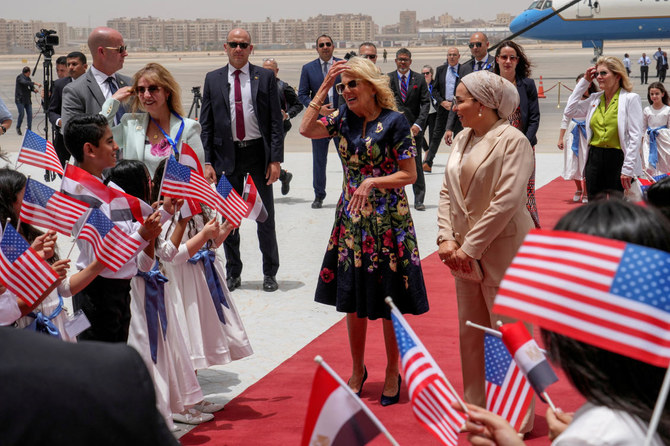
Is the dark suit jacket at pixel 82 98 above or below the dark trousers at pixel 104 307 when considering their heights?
above

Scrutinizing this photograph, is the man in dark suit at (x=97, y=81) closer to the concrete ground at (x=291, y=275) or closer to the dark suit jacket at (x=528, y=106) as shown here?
the concrete ground at (x=291, y=275)

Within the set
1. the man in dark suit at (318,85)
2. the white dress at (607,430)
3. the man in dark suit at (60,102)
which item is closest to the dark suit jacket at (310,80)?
the man in dark suit at (318,85)

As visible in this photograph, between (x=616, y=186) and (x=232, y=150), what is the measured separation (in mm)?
3486

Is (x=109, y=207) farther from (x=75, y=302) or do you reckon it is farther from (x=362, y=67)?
(x=362, y=67)

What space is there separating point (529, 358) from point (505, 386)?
1.03ft

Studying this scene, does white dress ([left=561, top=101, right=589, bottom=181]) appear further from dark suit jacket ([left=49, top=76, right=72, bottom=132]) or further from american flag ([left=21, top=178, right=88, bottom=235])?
american flag ([left=21, top=178, right=88, bottom=235])

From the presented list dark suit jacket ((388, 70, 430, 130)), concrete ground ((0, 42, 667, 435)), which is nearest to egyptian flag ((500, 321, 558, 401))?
concrete ground ((0, 42, 667, 435))

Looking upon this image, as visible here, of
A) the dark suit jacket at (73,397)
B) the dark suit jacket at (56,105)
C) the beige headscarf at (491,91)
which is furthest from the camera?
the dark suit jacket at (56,105)

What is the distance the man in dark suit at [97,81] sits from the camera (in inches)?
248

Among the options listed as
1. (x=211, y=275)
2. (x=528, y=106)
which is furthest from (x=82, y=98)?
(x=528, y=106)

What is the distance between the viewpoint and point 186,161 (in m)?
4.88

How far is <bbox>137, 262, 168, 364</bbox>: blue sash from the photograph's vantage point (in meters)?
4.52

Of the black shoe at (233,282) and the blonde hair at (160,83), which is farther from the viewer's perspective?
the black shoe at (233,282)

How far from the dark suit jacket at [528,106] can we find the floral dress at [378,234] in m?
2.94
